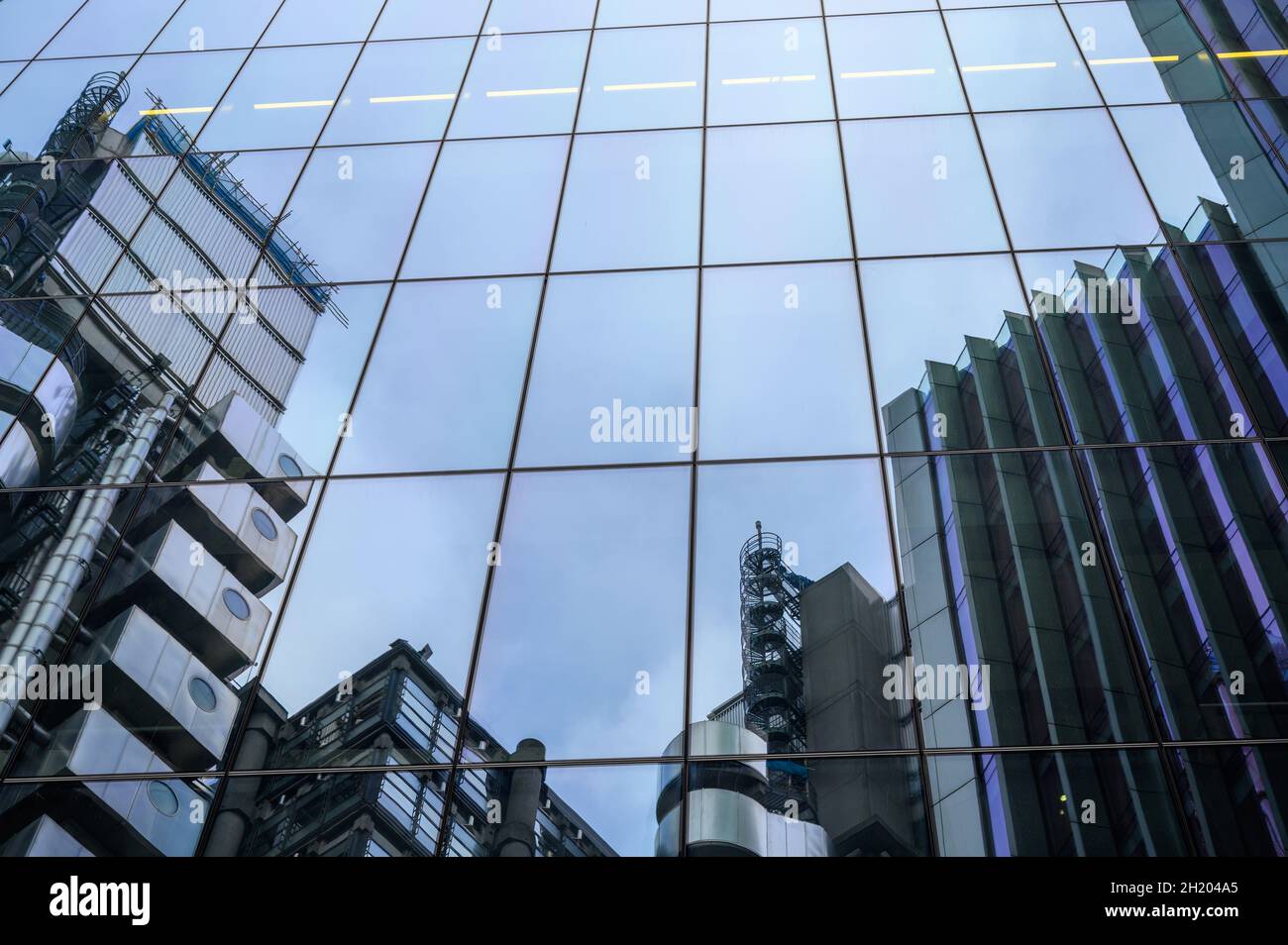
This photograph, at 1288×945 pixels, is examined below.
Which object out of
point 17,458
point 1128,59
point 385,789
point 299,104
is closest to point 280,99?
point 299,104

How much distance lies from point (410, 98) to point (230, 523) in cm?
1026

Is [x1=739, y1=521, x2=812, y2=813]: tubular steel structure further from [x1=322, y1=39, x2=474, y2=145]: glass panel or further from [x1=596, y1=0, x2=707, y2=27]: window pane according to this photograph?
[x1=596, y1=0, x2=707, y2=27]: window pane

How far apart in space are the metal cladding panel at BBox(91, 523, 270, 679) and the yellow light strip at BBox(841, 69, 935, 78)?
14373 millimetres

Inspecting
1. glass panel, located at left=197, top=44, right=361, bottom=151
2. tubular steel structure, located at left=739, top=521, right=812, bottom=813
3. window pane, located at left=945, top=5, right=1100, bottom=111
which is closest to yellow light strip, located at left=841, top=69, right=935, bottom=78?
window pane, located at left=945, top=5, right=1100, bottom=111

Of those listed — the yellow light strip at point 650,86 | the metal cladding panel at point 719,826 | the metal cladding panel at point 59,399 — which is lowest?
the metal cladding panel at point 719,826

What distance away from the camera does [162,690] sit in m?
13.7

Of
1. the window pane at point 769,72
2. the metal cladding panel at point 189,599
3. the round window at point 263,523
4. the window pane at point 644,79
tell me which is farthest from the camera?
the window pane at point 644,79

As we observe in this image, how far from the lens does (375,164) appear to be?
20141 mm

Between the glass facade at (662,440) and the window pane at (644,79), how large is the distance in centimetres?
11

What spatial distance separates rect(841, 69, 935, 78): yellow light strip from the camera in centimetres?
2045

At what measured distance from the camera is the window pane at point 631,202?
1795 centimetres

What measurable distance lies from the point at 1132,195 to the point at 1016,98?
322 cm

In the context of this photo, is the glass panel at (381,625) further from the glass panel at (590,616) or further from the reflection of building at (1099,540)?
the reflection of building at (1099,540)

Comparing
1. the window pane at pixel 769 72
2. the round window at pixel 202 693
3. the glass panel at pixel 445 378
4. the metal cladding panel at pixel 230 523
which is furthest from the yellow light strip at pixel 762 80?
the round window at pixel 202 693
